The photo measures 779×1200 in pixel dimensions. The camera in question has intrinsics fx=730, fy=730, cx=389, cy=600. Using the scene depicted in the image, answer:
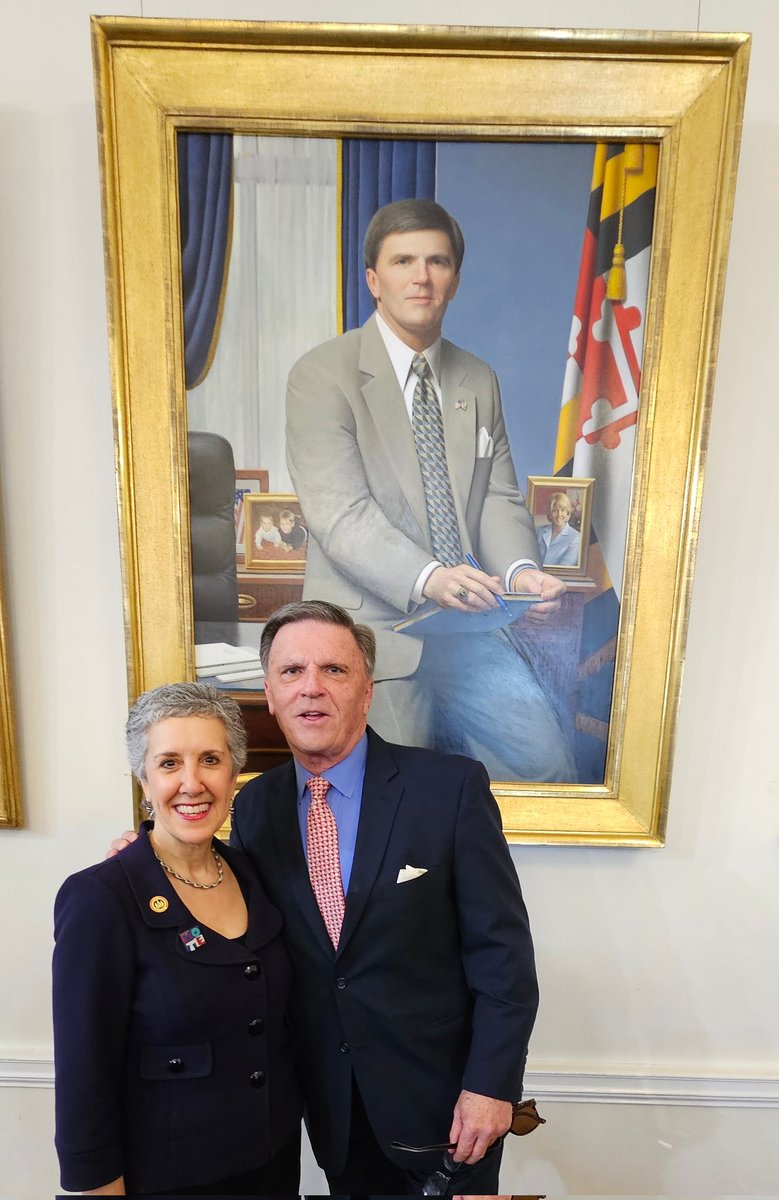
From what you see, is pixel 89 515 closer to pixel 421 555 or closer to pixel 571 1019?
pixel 421 555

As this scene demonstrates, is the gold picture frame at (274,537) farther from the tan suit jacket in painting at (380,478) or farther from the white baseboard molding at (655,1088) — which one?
the white baseboard molding at (655,1088)

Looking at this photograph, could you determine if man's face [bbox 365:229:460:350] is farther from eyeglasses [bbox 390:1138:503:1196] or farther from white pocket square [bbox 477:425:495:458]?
eyeglasses [bbox 390:1138:503:1196]

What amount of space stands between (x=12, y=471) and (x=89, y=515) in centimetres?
23

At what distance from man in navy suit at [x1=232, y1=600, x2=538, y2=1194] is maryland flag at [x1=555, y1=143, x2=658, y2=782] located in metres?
0.54

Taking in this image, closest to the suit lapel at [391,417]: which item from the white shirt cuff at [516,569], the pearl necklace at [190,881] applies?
the white shirt cuff at [516,569]

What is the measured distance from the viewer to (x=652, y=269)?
5.77ft

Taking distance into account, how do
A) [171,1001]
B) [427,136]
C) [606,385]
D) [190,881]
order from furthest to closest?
[606,385], [427,136], [190,881], [171,1001]

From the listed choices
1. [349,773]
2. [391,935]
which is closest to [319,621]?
[349,773]

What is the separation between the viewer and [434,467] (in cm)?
188

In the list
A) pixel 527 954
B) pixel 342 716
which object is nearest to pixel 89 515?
pixel 342 716

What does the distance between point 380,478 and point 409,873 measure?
958 millimetres

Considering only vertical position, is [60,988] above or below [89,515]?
below

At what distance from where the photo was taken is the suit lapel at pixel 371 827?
4.79ft

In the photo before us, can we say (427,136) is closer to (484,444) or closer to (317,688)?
(484,444)
